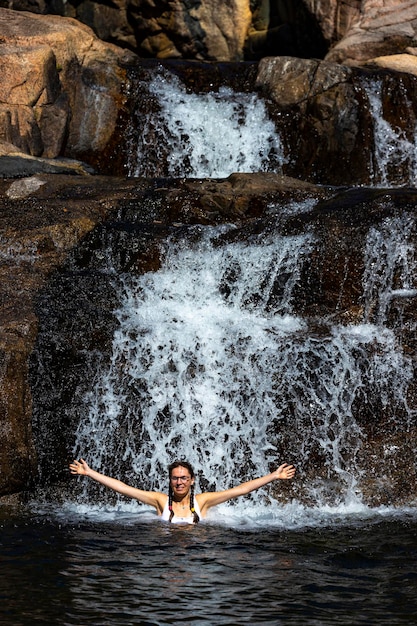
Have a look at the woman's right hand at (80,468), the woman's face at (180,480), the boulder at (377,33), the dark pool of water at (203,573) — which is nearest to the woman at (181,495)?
the woman's face at (180,480)

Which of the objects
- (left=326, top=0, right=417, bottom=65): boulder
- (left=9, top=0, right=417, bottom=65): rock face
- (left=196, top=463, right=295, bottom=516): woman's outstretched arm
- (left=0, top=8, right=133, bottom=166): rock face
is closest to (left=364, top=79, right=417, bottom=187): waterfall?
(left=326, top=0, right=417, bottom=65): boulder

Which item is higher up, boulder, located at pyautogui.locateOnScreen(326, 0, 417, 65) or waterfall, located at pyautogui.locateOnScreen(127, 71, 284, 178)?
boulder, located at pyautogui.locateOnScreen(326, 0, 417, 65)

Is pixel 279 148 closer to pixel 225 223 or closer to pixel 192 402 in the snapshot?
pixel 225 223

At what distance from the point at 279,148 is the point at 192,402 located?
7.93 metres

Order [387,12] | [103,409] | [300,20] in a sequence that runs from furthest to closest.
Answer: [300,20], [387,12], [103,409]

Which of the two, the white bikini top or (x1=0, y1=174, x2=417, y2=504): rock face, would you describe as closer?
the white bikini top

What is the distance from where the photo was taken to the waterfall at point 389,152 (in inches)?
668

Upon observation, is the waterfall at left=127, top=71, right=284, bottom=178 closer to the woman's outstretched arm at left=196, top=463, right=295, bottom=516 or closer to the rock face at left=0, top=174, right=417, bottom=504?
the rock face at left=0, top=174, right=417, bottom=504

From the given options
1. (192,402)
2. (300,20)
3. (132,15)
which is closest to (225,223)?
(192,402)

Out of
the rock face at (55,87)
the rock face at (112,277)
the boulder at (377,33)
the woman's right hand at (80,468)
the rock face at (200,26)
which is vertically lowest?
the woman's right hand at (80,468)

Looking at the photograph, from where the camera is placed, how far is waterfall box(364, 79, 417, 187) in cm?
1697

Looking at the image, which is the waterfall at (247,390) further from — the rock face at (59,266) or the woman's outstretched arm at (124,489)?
the woman's outstretched arm at (124,489)

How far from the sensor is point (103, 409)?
1029cm

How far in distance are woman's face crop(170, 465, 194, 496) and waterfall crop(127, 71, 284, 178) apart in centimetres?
951
